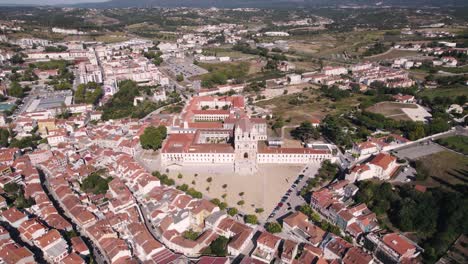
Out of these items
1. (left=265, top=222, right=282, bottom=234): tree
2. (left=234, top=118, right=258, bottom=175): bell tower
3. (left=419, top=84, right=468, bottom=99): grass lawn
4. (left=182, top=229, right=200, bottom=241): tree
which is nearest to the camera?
(left=182, top=229, right=200, bottom=241): tree

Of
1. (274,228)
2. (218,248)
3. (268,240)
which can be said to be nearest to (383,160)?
(274,228)

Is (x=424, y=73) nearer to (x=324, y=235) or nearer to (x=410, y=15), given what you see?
(x=324, y=235)

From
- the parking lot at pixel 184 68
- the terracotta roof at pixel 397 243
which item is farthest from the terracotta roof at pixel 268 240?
the parking lot at pixel 184 68

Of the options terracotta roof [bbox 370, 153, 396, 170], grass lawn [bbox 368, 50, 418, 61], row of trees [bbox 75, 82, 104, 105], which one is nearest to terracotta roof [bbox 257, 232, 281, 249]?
terracotta roof [bbox 370, 153, 396, 170]

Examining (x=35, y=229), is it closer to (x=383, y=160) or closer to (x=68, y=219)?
(x=68, y=219)

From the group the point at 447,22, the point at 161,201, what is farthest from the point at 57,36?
the point at 447,22

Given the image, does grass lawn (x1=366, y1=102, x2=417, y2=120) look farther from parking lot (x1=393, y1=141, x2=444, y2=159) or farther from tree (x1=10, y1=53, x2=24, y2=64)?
tree (x1=10, y1=53, x2=24, y2=64)
